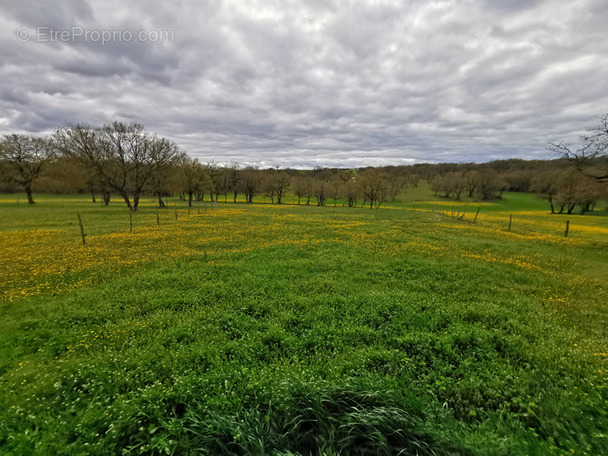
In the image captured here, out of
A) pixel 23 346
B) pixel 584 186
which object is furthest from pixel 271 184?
pixel 23 346

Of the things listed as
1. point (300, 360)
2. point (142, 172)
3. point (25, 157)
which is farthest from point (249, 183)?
point (300, 360)

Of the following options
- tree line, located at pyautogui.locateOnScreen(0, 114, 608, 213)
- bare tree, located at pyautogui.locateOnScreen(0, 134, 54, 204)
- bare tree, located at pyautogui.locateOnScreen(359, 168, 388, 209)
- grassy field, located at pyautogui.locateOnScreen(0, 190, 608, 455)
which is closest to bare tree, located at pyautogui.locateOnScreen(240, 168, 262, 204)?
tree line, located at pyautogui.locateOnScreen(0, 114, 608, 213)

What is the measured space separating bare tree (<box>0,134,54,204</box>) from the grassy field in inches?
2432

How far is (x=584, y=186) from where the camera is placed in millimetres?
21125

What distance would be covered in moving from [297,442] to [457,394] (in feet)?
10.8

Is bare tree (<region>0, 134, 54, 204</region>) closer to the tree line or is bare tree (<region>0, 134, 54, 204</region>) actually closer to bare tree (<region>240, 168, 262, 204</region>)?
the tree line

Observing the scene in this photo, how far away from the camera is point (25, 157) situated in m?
52.2

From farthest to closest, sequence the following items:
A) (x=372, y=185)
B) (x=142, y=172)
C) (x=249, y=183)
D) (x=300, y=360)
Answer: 1. (x=249, y=183)
2. (x=372, y=185)
3. (x=142, y=172)
4. (x=300, y=360)

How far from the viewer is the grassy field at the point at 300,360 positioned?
381 cm

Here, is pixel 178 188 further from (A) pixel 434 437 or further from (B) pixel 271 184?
(A) pixel 434 437

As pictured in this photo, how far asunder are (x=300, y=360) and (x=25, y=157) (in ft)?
255

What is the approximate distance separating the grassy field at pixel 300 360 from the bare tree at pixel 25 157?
2432 inches

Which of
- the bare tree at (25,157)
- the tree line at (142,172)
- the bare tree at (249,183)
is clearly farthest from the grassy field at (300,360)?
the bare tree at (249,183)

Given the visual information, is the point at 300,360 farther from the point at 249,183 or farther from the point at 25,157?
the point at 249,183
